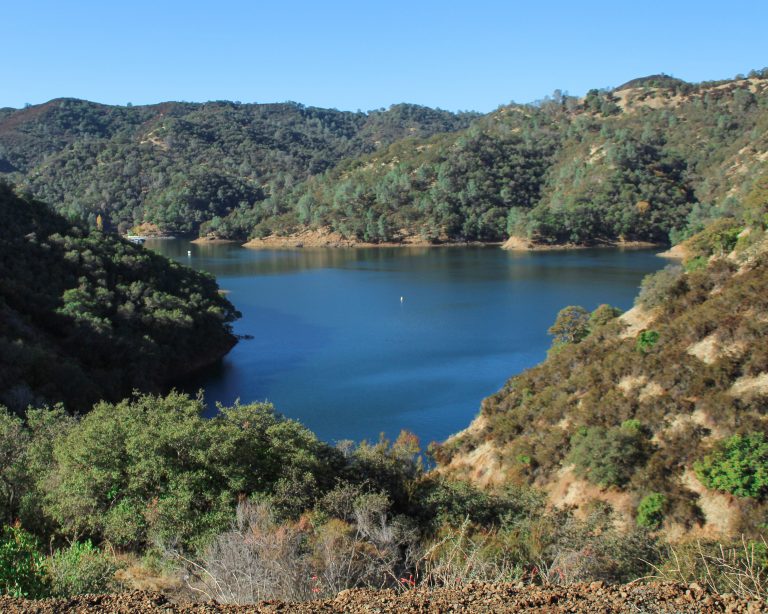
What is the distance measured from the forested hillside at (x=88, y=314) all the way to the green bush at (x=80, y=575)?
19.5 meters

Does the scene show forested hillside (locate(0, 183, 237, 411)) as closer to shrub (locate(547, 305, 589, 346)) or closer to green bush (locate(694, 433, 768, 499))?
shrub (locate(547, 305, 589, 346))

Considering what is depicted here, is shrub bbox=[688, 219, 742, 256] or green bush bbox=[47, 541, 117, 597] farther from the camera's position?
shrub bbox=[688, 219, 742, 256]

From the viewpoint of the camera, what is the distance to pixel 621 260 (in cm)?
9012

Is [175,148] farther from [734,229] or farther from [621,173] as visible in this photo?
[734,229]

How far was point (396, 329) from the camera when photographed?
52.3 m

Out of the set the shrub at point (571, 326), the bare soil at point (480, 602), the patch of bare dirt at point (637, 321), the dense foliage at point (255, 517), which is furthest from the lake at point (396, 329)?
the bare soil at point (480, 602)

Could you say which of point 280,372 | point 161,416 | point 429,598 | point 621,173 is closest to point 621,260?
point 621,173

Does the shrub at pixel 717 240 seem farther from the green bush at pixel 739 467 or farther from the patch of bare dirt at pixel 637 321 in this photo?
the green bush at pixel 739 467

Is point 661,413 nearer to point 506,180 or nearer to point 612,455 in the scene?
point 612,455

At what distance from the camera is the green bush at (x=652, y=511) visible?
17.4 m

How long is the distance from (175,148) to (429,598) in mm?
198924

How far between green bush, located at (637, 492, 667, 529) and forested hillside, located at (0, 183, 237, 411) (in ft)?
71.2

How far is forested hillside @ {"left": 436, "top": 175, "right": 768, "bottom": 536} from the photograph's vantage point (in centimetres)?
1775

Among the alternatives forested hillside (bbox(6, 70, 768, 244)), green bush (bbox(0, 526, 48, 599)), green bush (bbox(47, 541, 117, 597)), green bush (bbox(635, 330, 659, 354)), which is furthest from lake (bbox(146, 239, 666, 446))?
Answer: forested hillside (bbox(6, 70, 768, 244))
